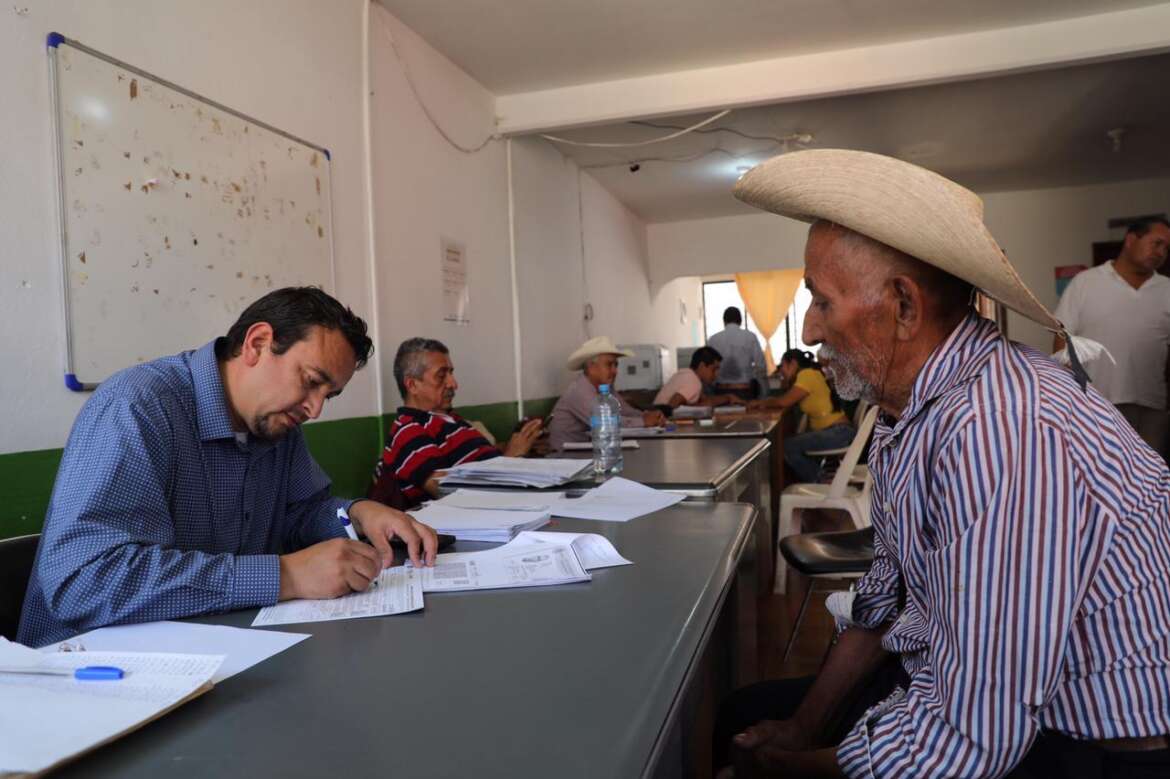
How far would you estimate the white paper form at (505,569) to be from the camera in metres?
1.17

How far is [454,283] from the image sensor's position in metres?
4.16

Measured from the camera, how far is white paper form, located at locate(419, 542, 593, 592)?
1173 millimetres

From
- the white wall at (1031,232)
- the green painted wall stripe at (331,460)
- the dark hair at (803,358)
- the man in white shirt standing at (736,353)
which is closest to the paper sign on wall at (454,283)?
the green painted wall stripe at (331,460)

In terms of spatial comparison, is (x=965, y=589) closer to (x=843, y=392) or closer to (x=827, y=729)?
(x=843, y=392)

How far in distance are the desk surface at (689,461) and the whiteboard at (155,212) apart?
1.27m

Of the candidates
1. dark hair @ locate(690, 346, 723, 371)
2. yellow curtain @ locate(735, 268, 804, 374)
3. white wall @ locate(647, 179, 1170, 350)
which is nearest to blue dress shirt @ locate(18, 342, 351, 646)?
dark hair @ locate(690, 346, 723, 371)

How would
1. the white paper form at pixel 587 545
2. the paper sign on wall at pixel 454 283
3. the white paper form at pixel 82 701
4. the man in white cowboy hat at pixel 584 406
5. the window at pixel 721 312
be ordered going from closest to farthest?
the white paper form at pixel 82 701
the white paper form at pixel 587 545
the paper sign on wall at pixel 454 283
the man in white cowboy hat at pixel 584 406
the window at pixel 721 312

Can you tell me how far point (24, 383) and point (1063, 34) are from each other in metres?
4.65

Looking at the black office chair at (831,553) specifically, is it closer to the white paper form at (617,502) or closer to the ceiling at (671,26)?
the white paper form at (617,502)

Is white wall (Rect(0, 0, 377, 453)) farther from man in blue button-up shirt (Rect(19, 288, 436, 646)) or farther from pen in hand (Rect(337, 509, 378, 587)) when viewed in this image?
pen in hand (Rect(337, 509, 378, 587))

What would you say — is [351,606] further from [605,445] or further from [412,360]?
[412,360]

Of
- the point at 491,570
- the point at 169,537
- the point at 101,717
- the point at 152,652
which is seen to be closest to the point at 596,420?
the point at 491,570

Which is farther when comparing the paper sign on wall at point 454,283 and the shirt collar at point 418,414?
the paper sign on wall at point 454,283

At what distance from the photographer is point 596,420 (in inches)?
99.6
